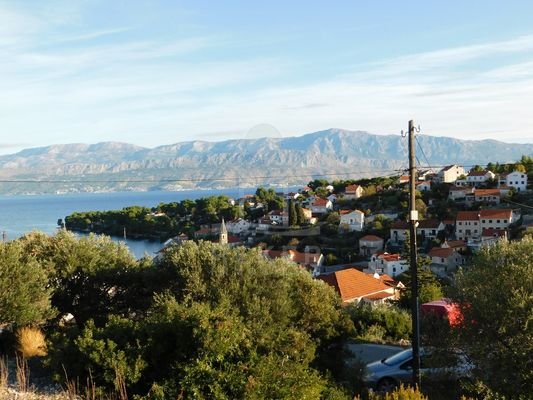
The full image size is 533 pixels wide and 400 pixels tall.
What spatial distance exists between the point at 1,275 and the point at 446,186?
274 feet

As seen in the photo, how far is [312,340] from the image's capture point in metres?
10.2

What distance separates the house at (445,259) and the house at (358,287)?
1834 cm

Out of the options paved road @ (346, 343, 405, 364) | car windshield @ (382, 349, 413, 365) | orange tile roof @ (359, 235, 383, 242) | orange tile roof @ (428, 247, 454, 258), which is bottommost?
orange tile roof @ (428, 247, 454, 258)

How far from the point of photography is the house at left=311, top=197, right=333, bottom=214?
3570 inches

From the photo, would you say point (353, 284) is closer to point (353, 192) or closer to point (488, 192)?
point (488, 192)

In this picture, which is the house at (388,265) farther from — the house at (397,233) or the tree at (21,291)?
the tree at (21,291)

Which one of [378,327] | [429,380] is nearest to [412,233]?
[429,380]

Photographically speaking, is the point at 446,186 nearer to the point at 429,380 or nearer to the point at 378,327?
the point at 378,327

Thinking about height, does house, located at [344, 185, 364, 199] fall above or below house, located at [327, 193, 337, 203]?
above

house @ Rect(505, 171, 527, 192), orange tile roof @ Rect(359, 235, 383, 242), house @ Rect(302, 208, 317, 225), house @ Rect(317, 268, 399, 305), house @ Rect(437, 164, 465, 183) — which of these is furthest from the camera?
house @ Rect(437, 164, 465, 183)

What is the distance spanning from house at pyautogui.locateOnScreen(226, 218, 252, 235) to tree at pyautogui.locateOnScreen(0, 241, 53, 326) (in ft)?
246

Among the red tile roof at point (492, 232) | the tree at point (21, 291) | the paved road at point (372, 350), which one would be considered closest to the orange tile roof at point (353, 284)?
the paved road at point (372, 350)

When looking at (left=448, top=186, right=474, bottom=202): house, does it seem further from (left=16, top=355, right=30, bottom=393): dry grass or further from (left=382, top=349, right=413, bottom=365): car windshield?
(left=16, top=355, right=30, bottom=393): dry grass

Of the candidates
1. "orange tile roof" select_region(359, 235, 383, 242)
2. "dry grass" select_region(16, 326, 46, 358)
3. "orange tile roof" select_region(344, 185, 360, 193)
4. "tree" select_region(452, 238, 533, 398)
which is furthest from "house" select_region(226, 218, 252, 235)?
"tree" select_region(452, 238, 533, 398)
